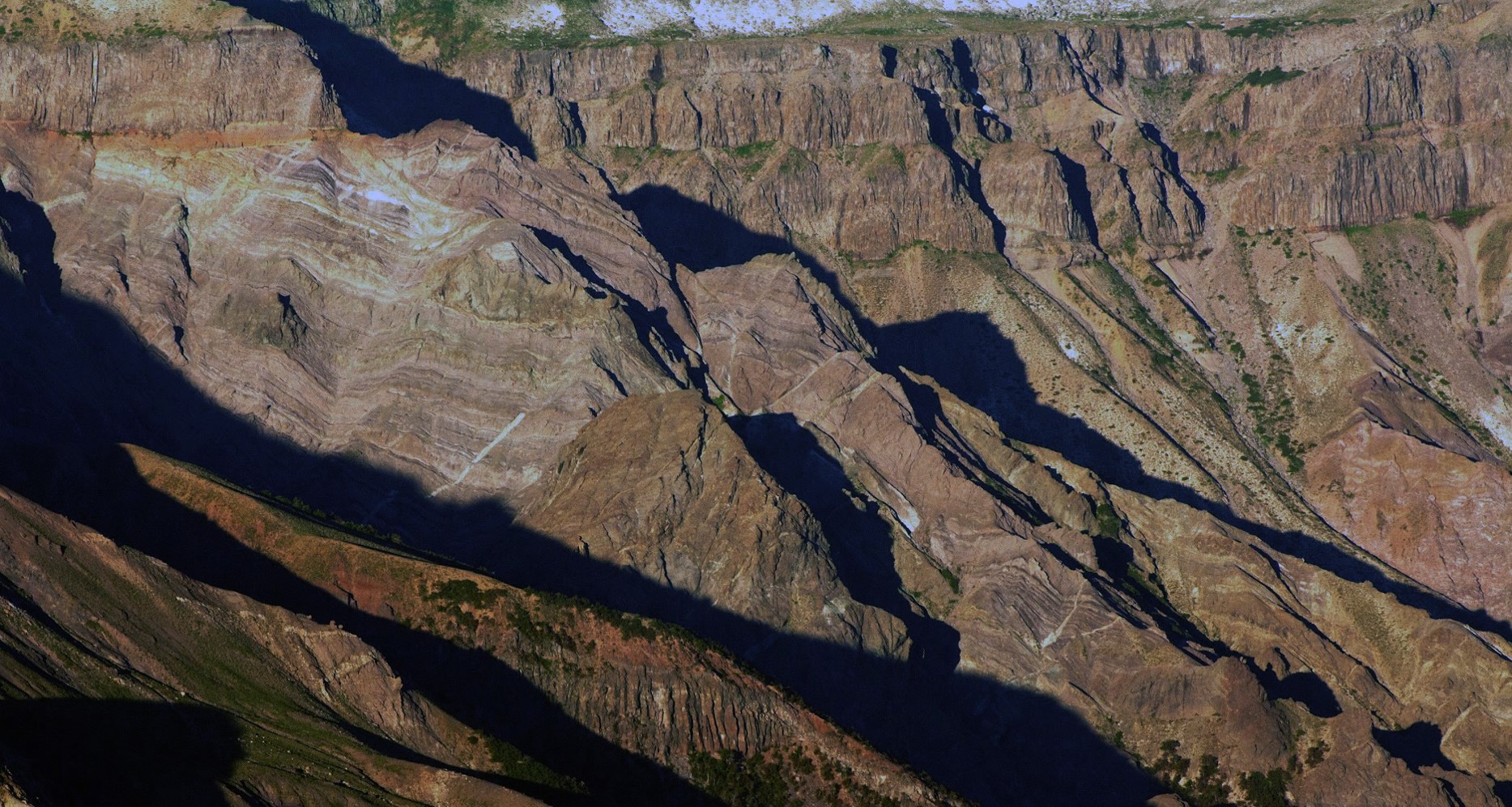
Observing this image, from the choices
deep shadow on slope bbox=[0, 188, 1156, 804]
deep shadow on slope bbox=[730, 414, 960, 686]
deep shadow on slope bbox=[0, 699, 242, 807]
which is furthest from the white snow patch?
deep shadow on slope bbox=[0, 699, 242, 807]

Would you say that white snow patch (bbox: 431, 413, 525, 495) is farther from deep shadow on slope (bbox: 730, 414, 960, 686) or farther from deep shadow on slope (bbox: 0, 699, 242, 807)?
deep shadow on slope (bbox: 0, 699, 242, 807)

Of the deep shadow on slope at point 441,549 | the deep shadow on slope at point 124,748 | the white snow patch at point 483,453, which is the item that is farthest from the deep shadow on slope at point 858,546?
the deep shadow on slope at point 124,748

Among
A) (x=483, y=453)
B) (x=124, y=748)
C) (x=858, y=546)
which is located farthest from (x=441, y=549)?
(x=124, y=748)

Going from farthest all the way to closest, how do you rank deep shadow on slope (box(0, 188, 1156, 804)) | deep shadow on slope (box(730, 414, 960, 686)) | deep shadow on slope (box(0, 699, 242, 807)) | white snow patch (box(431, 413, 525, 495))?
1. white snow patch (box(431, 413, 525, 495))
2. deep shadow on slope (box(730, 414, 960, 686))
3. deep shadow on slope (box(0, 188, 1156, 804))
4. deep shadow on slope (box(0, 699, 242, 807))

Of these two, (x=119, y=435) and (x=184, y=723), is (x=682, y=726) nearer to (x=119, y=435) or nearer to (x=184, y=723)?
(x=184, y=723)

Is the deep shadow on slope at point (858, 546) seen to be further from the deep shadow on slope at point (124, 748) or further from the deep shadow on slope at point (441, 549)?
the deep shadow on slope at point (124, 748)

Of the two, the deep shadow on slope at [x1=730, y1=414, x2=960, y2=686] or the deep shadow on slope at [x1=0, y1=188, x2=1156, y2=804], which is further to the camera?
the deep shadow on slope at [x1=730, y1=414, x2=960, y2=686]

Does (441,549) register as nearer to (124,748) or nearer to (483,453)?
(483,453)
